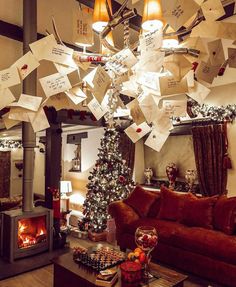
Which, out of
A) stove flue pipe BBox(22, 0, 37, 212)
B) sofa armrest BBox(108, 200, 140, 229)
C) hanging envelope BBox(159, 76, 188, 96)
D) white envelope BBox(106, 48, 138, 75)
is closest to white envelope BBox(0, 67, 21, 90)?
white envelope BBox(106, 48, 138, 75)

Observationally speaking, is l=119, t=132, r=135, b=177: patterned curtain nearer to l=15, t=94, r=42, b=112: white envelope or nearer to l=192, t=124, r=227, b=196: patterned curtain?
l=192, t=124, r=227, b=196: patterned curtain

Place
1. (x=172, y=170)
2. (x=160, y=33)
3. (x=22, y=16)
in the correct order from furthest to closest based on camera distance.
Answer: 1. (x=172, y=170)
2. (x=22, y=16)
3. (x=160, y=33)

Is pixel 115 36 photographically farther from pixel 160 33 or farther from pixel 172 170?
pixel 160 33

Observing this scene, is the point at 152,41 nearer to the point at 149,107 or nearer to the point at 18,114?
the point at 149,107

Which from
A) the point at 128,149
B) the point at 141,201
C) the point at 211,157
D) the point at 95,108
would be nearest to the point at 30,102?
the point at 95,108

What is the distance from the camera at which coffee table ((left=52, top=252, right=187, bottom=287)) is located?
231 cm

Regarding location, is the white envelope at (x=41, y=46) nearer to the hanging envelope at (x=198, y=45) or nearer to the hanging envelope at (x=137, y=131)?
the hanging envelope at (x=198, y=45)

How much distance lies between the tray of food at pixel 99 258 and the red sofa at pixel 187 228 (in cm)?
104

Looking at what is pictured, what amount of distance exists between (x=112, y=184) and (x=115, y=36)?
9.11 feet

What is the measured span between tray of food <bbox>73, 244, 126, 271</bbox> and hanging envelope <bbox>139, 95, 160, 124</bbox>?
60.9 inches

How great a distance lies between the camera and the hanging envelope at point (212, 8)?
1.19m

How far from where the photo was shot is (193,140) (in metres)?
4.99

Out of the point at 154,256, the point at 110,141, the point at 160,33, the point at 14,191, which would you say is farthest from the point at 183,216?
the point at 14,191

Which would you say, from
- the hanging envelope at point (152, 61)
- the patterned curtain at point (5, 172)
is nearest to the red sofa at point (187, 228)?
the hanging envelope at point (152, 61)
